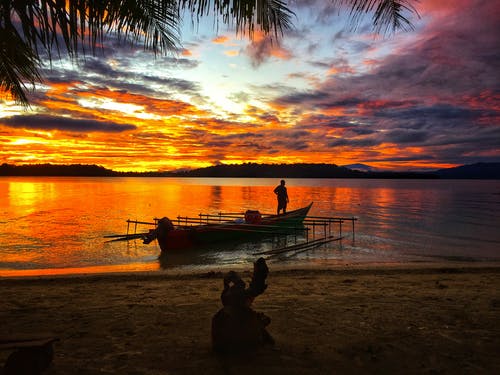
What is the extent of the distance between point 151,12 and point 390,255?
42.8 feet

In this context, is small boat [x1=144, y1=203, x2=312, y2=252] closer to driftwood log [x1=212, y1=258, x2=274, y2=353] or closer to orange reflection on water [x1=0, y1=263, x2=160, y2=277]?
orange reflection on water [x1=0, y1=263, x2=160, y2=277]

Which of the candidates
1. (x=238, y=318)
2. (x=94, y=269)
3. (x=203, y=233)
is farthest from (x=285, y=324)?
(x=203, y=233)

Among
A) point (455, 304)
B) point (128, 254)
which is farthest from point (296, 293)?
point (128, 254)

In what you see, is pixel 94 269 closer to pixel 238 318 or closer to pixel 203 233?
pixel 203 233

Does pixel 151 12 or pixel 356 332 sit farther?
pixel 356 332

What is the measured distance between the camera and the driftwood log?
396 cm

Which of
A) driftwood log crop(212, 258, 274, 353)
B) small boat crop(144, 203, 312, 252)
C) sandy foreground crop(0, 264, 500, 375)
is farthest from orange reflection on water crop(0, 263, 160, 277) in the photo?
driftwood log crop(212, 258, 274, 353)

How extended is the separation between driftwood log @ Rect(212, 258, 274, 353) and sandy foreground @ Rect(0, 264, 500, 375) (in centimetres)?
16

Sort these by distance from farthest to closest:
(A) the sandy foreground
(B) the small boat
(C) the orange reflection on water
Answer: (B) the small boat < (C) the orange reflection on water < (A) the sandy foreground

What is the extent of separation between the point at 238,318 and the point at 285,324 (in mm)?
1308

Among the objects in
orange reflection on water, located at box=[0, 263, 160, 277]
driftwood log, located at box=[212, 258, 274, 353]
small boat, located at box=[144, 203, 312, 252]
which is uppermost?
driftwood log, located at box=[212, 258, 274, 353]

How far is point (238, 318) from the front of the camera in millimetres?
4020

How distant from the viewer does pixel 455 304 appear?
20.0 feet

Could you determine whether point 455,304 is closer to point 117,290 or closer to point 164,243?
point 117,290
